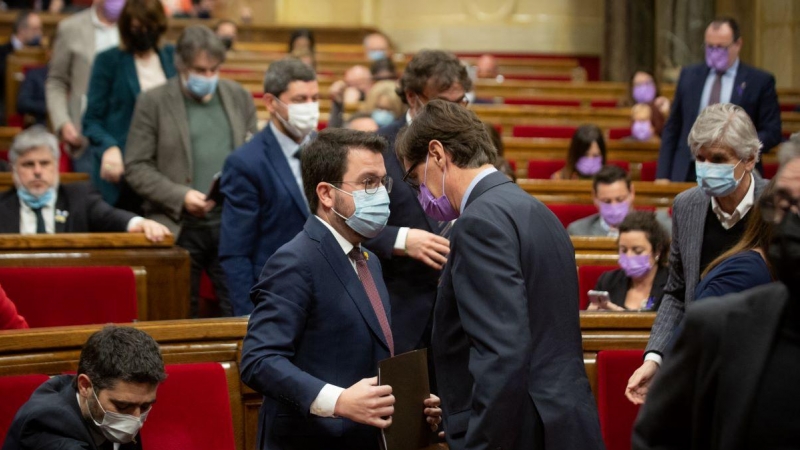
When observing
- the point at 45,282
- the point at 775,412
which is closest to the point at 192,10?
the point at 45,282

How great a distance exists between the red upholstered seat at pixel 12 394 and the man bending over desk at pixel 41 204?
58.5 inches

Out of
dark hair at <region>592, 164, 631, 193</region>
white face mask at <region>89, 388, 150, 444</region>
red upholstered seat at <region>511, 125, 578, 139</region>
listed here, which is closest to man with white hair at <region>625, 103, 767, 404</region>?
white face mask at <region>89, 388, 150, 444</region>

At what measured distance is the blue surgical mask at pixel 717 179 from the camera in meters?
2.97

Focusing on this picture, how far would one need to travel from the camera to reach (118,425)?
9.15 ft

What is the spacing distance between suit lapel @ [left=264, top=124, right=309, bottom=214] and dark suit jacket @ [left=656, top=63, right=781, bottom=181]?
2.87 meters

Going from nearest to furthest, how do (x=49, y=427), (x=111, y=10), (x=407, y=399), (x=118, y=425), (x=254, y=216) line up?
(x=407, y=399), (x=49, y=427), (x=118, y=425), (x=254, y=216), (x=111, y=10)

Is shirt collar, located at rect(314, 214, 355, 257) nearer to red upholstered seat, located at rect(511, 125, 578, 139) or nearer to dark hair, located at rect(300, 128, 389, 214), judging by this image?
dark hair, located at rect(300, 128, 389, 214)

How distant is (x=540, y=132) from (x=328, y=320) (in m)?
6.40

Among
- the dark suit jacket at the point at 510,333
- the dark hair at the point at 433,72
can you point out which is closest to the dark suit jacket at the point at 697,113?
the dark hair at the point at 433,72

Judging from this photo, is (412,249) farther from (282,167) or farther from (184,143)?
(184,143)

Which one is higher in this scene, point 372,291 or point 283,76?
point 283,76

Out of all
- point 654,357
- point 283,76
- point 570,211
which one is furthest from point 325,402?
point 570,211

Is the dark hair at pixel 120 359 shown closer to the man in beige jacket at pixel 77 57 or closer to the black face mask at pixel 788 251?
the black face mask at pixel 788 251

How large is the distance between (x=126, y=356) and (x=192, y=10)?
1239 cm
